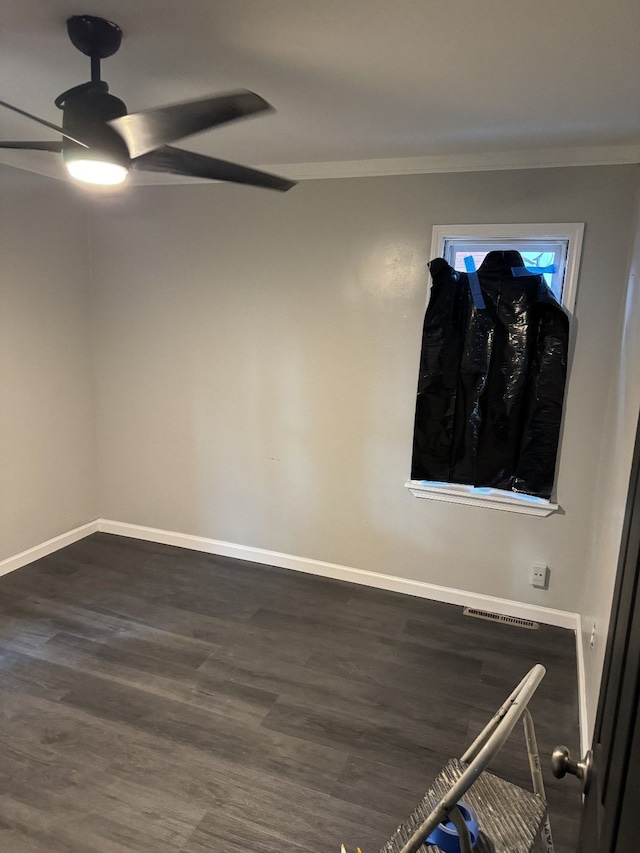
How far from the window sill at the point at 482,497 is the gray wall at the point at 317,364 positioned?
2.2 inches

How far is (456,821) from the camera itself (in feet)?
3.18

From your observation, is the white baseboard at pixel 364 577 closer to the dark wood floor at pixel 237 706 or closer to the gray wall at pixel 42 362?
the dark wood floor at pixel 237 706

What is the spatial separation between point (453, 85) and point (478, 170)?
88 centimetres

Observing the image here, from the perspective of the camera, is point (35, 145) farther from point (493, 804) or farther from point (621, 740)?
point (493, 804)

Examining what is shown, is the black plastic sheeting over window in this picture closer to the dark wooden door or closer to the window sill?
the window sill

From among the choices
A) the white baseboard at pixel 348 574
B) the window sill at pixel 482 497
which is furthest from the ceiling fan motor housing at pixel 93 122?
the white baseboard at pixel 348 574

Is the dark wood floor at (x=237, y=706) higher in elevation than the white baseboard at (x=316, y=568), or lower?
lower

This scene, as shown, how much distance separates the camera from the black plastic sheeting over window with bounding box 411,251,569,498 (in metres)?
2.77

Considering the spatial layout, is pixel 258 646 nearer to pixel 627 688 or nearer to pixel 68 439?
pixel 68 439

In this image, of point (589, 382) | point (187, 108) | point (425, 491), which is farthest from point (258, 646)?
point (187, 108)

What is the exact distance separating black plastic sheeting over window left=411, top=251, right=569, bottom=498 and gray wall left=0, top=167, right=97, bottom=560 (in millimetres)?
2312

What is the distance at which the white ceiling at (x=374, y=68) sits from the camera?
5.06 feet

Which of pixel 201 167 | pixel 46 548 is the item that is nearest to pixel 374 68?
pixel 201 167

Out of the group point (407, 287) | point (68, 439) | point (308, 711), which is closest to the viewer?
point (308, 711)
